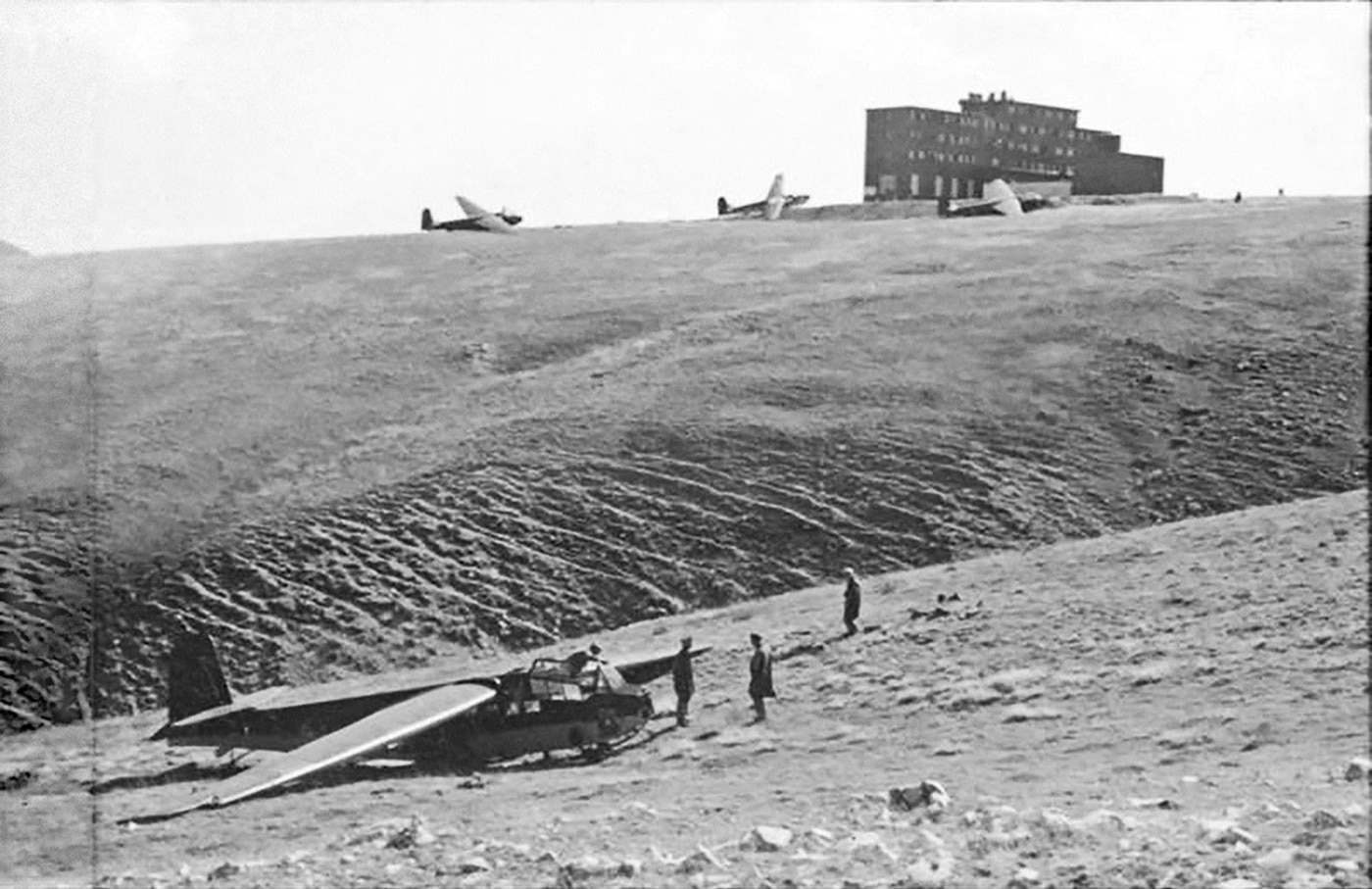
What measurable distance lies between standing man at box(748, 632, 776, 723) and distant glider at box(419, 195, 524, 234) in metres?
22.3

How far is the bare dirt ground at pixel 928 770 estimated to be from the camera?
29.4ft

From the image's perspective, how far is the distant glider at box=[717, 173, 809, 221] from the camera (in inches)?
1110

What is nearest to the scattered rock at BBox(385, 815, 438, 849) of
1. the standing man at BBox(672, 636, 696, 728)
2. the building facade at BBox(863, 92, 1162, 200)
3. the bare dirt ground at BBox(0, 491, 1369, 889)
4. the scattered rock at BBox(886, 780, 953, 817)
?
the bare dirt ground at BBox(0, 491, 1369, 889)

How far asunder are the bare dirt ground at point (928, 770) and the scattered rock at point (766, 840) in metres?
0.01

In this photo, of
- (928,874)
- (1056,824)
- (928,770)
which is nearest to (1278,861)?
(1056,824)

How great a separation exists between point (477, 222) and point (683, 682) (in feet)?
76.3

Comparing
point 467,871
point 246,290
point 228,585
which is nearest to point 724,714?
point 467,871

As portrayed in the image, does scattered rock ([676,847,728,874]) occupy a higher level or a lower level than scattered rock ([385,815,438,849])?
higher

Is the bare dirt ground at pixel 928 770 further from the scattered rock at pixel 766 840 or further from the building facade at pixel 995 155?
the building facade at pixel 995 155

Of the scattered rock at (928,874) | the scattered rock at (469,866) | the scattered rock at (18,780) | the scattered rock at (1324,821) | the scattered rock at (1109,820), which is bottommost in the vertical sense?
the scattered rock at (18,780)

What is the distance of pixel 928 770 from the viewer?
34.4 feet

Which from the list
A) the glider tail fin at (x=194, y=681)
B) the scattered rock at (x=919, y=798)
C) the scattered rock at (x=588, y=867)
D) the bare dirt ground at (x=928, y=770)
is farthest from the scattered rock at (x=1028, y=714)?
the glider tail fin at (x=194, y=681)

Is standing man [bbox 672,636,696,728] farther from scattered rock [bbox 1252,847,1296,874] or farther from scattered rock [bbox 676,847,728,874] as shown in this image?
scattered rock [bbox 1252,847,1296,874]

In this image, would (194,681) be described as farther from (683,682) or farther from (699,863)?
(699,863)
